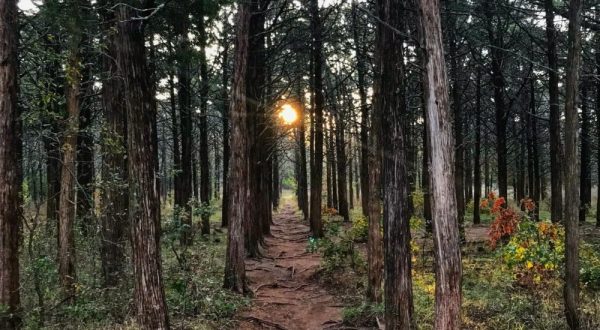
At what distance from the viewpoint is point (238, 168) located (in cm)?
1116

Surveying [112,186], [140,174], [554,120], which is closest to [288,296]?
[112,186]

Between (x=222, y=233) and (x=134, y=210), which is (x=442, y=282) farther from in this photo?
(x=222, y=233)

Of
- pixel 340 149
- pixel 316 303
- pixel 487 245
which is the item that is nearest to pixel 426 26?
pixel 316 303

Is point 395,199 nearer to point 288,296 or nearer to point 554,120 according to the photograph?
point 288,296

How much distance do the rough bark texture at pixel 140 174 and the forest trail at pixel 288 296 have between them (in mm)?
2574

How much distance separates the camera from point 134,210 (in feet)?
21.5

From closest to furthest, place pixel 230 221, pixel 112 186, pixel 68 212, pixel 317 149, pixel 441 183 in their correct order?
pixel 441 183 → pixel 112 186 → pixel 68 212 → pixel 230 221 → pixel 317 149

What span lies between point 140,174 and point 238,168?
465 centimetres

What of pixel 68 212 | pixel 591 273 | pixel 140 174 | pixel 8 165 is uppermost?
pixel 8 165

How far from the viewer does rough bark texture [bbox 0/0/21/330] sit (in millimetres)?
5855

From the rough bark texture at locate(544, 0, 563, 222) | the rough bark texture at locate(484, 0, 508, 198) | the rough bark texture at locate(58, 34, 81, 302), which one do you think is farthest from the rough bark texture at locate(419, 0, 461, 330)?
the rough bark texture at locate(484, 0, 508, 198)

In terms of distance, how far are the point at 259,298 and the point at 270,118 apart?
1000 cm

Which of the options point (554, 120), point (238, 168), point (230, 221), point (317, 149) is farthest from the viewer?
point (317, 149)

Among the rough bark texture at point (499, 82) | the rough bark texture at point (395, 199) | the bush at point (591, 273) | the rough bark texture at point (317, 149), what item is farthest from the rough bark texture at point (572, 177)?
the rough bark texture at point (317, 149)
